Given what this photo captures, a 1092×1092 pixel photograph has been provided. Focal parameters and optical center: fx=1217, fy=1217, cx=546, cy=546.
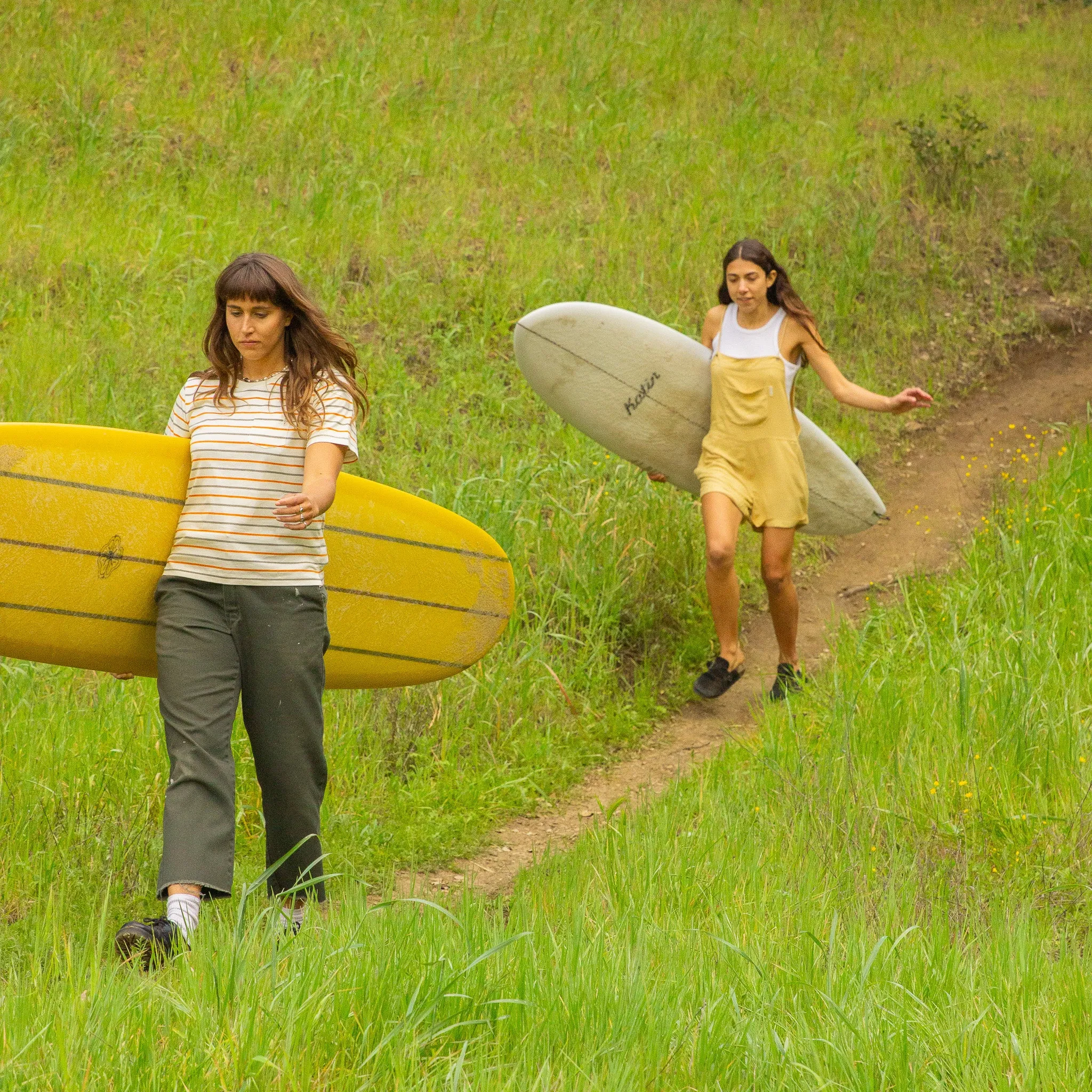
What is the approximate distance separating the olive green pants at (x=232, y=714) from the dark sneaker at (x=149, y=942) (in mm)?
112

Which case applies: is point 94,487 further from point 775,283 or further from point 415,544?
point 775,283

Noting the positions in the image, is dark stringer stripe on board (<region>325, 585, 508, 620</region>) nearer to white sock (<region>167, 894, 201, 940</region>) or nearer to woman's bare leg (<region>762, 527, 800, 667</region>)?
white sock (<region>167, 894, 201, 940</region>)

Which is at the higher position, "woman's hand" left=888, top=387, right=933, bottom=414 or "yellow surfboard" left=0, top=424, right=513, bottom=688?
"woman's hand" left=888, top=387, right=933, bottom=414

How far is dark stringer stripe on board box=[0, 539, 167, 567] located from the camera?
3.01 metres

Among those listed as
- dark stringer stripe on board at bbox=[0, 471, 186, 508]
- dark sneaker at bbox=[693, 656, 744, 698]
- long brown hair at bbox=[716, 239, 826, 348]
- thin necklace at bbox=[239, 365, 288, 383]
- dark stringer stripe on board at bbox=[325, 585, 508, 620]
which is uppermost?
long brown hair at bbox=[716, 239, 826, 348]

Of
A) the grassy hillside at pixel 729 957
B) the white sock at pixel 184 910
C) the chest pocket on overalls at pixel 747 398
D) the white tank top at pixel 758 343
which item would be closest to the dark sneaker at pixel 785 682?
the grassy hillside at pixel 729 957

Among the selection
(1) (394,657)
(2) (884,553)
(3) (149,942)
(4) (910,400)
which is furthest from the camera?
(2) (884,553)

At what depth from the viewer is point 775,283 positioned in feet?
15.0

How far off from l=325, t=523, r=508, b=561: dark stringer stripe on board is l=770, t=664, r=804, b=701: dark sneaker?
4.35ft

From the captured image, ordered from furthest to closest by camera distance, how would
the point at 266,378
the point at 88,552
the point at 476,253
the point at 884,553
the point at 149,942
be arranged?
1. the point at 476,253
2. the point at 884,553
3. the point at 88,552
4. the point at 266,378
5. the point at 149,942

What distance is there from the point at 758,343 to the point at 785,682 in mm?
1269

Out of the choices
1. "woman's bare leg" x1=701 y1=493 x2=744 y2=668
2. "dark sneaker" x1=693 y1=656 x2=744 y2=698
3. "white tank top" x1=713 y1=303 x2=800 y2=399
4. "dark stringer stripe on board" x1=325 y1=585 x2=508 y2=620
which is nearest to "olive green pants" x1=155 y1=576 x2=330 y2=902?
"dark stringer stripe on board" x1=325 y1=585 x2=508 y2=620

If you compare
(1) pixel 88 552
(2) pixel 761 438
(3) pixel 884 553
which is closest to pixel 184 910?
(1) pixel 88 552

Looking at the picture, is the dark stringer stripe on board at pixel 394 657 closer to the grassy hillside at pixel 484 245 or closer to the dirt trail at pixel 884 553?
the grassy hillside at pixel 484 245
